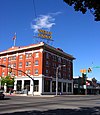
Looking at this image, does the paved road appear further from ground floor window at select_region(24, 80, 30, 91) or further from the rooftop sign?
the rooftop sign

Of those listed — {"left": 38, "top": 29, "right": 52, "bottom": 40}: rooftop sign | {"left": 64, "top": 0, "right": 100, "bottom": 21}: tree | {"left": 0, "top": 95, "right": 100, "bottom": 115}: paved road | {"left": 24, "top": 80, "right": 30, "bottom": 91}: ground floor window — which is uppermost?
{"left": 38, "top": 29, "right": 52, "bottom": 40}: rooftop sign

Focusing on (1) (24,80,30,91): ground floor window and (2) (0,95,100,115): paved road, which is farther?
(1) (24,80,30,91): ground floor window

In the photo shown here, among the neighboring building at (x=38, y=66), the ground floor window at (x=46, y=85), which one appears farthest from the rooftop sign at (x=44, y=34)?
the ground floor window at (x=46, y=85)

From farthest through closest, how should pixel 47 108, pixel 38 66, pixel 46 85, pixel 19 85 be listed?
pixel 19 85 → pixel 46 85 → pixel 38 66 → pixel 47 108

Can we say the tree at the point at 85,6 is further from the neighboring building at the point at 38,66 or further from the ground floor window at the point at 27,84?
the ground floor window at the point at 27,84

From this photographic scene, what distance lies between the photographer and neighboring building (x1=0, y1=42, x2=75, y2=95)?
76875mm

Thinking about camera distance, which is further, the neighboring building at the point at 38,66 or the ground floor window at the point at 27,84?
the ground floor window at the point at 27,84

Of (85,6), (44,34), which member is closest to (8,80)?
(44,34)

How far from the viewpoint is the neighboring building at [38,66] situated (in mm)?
76875

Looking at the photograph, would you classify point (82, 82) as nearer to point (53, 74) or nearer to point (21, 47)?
point (53, 74)

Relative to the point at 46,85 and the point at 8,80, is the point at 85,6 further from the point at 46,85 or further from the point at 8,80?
the point at 8,80

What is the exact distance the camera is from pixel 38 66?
3034 inches

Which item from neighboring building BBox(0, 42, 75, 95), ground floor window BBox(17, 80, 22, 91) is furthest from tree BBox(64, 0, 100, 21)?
ground floor window BBox(17, 80, 22, 91)

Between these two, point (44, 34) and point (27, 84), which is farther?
point (44, 34)
